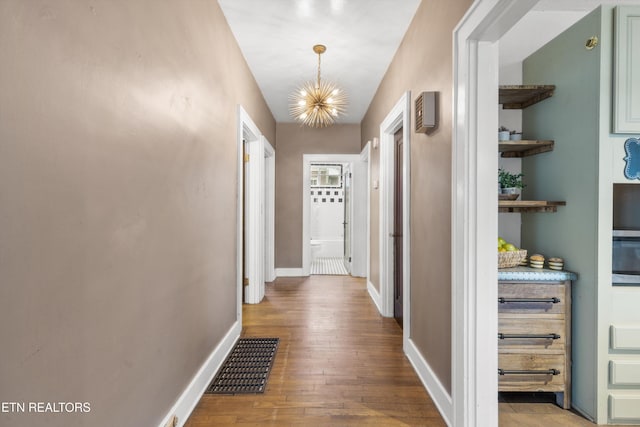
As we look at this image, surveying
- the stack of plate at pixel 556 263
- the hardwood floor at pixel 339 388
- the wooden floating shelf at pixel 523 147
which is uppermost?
the wooden floating shelf at pixel 523 147

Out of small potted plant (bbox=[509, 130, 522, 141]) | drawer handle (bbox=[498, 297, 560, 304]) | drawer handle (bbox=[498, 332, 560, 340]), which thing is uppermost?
small potted plant (bbox=[509, 130, 522, 141])

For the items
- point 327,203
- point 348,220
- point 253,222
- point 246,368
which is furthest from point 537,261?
point 327,203

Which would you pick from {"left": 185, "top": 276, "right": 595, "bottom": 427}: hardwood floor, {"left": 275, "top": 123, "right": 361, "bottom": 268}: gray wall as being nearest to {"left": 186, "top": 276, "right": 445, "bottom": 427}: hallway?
{"left": 185, "top": 276, "right": 595, "bottom": 427}: hardwood floor

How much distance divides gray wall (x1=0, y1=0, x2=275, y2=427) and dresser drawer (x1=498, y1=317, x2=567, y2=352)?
5.99 feet

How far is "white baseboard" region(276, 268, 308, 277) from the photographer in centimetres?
521

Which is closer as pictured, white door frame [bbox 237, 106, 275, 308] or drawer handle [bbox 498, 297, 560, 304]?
drawer handle [bbox 498, 297, 560, 304]

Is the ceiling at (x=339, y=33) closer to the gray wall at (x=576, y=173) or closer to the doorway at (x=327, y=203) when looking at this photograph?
the gray wall at (x=576, y=173)

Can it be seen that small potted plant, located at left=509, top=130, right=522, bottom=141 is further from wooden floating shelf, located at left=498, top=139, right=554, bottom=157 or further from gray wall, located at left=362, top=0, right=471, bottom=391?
gray wall, located at left=362, top=0, right=471, bottom=391

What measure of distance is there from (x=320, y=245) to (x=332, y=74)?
486 centimetres

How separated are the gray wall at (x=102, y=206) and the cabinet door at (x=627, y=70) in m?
2.32

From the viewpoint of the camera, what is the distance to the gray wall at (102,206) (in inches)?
30.2

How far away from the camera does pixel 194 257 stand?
1841 mm

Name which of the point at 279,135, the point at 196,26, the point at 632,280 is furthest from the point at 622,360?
the point at 279,135

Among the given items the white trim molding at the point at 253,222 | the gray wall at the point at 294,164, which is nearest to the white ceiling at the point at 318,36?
the white trim molding at the point at 253,222
